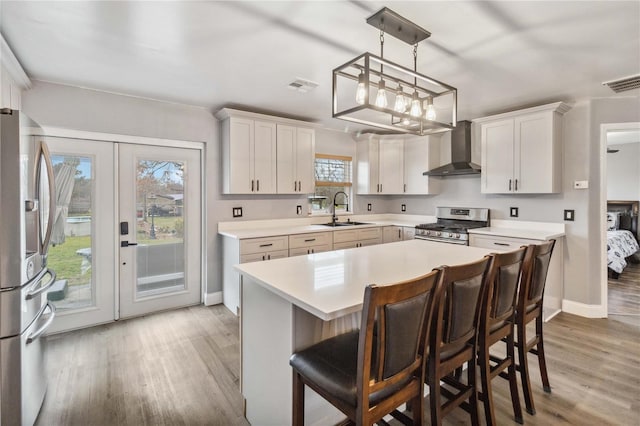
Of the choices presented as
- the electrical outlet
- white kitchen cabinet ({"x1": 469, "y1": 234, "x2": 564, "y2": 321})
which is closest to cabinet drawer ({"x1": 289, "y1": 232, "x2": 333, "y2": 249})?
white kitchen cabinet ({"x1": 469, "y1": 234, "x2": 564, "y2": 321})

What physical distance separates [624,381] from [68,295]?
4.97 metres

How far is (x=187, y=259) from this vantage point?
3922 mm

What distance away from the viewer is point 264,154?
13.1 ft

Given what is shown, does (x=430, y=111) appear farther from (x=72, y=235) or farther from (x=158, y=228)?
(x=72, y=235)

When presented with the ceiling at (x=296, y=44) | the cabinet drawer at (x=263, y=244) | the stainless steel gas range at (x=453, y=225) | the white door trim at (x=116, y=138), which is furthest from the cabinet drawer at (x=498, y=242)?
the white door trim at (x=116, y=138)

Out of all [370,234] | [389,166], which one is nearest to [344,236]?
[370,234]

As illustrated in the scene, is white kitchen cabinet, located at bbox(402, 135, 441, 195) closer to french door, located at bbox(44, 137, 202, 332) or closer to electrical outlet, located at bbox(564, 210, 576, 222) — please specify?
electrical outlet, located at bbox(564, 210, 576, 222)

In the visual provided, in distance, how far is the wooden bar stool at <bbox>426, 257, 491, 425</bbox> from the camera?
1.40 metres

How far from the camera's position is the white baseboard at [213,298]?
394 centimetres

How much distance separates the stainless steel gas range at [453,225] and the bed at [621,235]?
2.31 metres

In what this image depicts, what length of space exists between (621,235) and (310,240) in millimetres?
5673

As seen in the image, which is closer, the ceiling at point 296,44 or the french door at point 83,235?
the ceiling at point 296,44

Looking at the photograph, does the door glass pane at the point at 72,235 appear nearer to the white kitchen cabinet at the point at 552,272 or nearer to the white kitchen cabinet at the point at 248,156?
the white kitchen cabinet at the point at 248,156

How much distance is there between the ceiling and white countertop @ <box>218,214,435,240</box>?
1.59 meters
